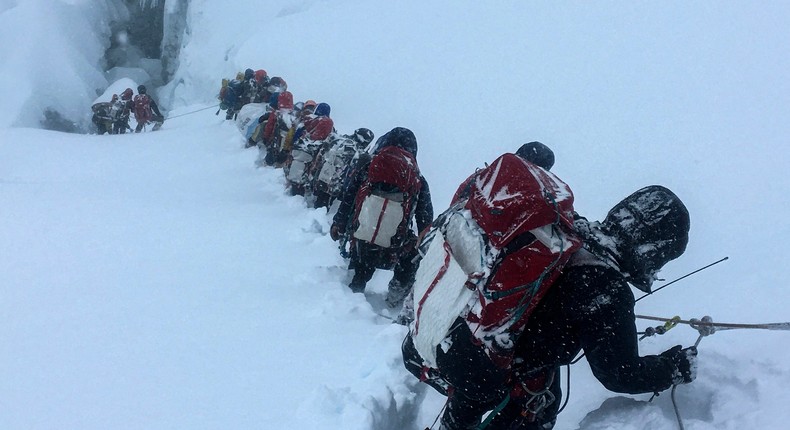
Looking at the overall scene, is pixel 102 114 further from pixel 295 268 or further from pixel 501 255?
pixel 501 255

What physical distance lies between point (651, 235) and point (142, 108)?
14683 mm

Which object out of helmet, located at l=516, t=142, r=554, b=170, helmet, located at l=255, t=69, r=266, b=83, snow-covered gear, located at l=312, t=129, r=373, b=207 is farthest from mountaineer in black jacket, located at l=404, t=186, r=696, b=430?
helmet, located at l=255, t=69, r=266, b=83

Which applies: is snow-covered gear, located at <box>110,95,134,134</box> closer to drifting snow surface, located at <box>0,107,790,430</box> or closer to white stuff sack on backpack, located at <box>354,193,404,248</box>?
drifting snow surface, located at <box>0,107,790,430</box>

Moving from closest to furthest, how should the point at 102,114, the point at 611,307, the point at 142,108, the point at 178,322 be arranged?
the point at 611,307, the point at 178,322, the point at 142,108, the point at 102,114

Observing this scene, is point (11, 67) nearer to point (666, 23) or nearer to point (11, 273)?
point (11, 273)

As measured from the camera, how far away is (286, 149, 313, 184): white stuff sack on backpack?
22.4 ft

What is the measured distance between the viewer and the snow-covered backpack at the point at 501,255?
168cm

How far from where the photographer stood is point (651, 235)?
1.78 meters

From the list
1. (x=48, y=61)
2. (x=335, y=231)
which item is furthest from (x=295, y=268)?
(x=48, y=61)

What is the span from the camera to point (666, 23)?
25.7 feet

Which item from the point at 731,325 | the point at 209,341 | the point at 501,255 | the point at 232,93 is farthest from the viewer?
the point at 232,93

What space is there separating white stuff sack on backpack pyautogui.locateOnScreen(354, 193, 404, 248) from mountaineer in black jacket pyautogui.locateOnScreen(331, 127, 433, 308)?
1.8 inches

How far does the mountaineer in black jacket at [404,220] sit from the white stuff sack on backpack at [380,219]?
0.04 m

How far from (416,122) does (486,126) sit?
160 cm
